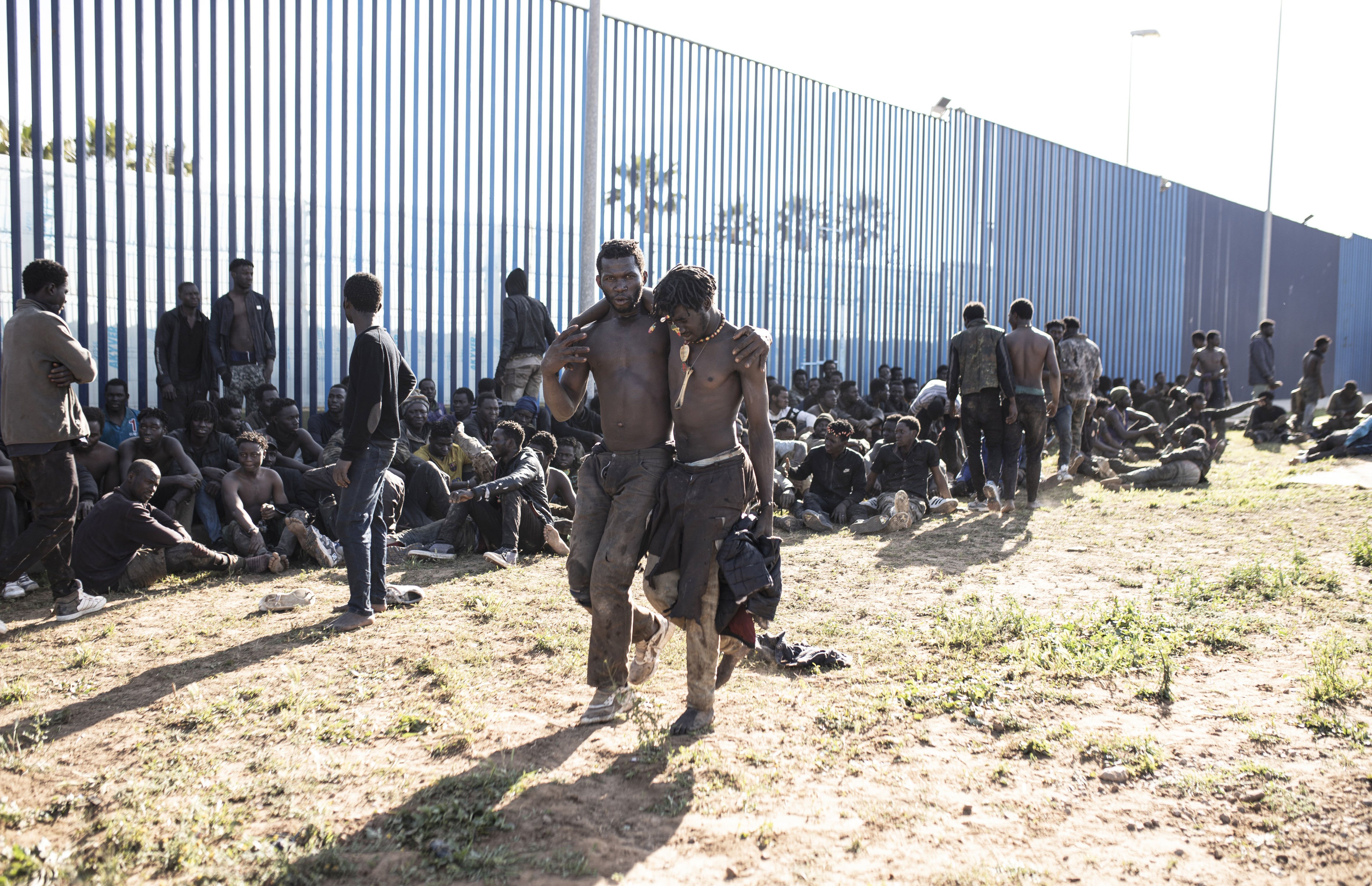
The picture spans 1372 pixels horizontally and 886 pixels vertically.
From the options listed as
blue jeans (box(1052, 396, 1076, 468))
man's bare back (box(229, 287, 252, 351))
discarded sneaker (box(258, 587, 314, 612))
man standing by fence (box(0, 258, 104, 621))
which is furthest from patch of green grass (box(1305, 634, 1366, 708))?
man's bare back (box(229, 287, 252, 351))

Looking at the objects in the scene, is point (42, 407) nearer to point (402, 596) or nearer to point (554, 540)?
point (402, 596)

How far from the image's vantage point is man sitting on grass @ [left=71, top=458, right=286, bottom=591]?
6.15 m

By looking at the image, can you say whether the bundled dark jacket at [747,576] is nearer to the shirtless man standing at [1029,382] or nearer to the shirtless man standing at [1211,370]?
the shirtless man standing at [1029,382]

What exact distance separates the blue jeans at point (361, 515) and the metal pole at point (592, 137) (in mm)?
5820

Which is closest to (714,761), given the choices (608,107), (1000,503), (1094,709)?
(1094,709)

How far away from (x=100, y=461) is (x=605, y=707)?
18.2ft

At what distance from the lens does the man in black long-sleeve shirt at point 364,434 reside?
526 cm

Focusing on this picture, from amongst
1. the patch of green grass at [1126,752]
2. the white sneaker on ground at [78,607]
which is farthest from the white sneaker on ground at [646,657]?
the white sneaker on ground at [78,607]

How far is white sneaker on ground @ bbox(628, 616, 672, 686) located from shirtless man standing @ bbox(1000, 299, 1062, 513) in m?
5.46

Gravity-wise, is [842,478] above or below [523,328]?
below

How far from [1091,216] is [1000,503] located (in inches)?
589

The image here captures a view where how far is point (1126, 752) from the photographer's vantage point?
3588 mm

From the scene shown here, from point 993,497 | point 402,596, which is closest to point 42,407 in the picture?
point 402,596

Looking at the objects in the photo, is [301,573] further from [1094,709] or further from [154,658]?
[1094,709]
